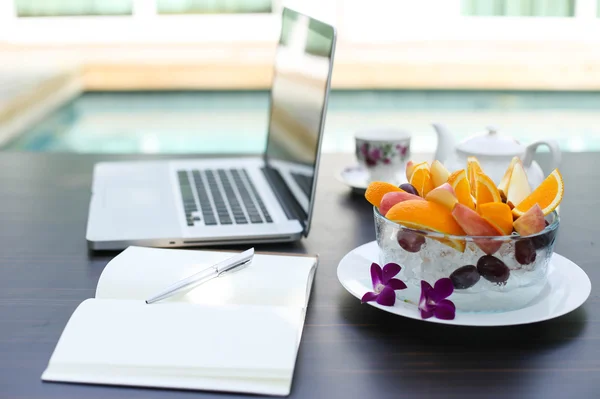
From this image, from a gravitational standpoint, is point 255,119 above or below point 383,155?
below

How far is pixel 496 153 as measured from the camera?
0.96 metres

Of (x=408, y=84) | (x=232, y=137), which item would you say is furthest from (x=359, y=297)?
(x=408, y=84)

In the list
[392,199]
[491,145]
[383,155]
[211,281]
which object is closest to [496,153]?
[491,145]

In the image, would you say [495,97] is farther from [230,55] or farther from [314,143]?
[314,143]

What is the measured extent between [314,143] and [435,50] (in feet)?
16.7

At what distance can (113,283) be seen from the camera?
0.72 meters

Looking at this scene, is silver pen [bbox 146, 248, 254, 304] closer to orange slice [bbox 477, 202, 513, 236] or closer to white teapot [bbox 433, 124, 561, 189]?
orange slice [bbox 477, 202, 513, 236]

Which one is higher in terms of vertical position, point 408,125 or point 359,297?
point 359,297

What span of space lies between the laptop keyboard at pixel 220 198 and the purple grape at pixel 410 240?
0.30m

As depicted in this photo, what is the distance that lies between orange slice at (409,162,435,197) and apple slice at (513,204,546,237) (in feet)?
0.37

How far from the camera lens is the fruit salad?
63cm

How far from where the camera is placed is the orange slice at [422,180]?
73 cm

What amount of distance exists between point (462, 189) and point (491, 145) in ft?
1.06

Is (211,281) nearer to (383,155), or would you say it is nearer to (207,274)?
(207,274)
